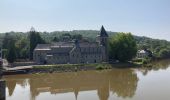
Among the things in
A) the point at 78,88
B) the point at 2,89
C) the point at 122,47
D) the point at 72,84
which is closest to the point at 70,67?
the point at 122,47

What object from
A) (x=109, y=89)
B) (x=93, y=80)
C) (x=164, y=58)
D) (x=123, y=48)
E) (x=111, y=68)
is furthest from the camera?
(x=164, y=58)

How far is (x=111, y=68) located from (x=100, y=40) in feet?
29.9

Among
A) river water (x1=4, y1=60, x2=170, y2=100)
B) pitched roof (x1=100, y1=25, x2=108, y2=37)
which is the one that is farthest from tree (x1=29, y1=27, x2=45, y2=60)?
river water (x1=4, y1=60, x2=170, y2=100)

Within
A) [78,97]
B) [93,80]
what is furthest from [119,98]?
[93,80]

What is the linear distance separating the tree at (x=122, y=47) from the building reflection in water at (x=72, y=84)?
1626 centimetres

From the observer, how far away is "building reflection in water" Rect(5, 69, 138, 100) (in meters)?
30.8

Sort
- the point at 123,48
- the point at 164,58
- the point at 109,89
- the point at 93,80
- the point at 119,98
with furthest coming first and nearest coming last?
the point at 164,58, the point at 123,48, the point at 93,80, the point at 109,89, the point at 119,98

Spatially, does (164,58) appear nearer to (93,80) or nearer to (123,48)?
(123,48)

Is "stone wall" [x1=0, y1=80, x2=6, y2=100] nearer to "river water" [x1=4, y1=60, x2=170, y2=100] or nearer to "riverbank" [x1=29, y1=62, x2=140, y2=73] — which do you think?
"river water" [x1=4, y1=60, x2=170, y2=100]

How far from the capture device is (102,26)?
198 ft

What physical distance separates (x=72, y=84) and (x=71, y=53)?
66.8 feet

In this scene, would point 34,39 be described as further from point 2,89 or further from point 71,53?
point 2,89

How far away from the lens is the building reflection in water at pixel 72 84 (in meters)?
→ 30.8

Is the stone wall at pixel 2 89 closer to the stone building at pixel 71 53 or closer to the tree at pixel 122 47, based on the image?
the stone building at pixel 71 53
